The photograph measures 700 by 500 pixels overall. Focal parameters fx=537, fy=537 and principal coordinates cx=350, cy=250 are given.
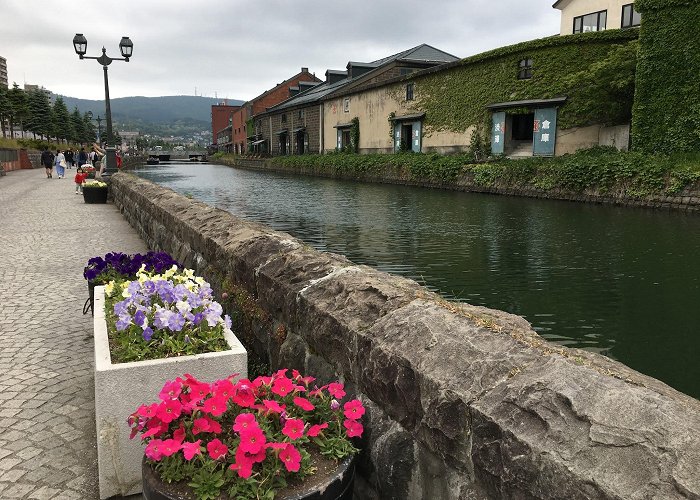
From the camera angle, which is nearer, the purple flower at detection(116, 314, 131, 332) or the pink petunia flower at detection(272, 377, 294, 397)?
the pink petunia flower at detection(272, 377, 294, 397)

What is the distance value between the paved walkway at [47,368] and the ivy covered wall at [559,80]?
22077 mm

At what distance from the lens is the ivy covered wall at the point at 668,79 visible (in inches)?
770

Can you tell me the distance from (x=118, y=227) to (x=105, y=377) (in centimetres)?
1070

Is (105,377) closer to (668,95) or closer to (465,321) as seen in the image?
(465,321)

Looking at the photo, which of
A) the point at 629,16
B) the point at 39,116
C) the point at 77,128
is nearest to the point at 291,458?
the point at 629,16

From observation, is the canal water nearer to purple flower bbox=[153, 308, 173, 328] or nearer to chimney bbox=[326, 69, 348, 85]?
purple flower bbox=[153, 308, 173, 328]

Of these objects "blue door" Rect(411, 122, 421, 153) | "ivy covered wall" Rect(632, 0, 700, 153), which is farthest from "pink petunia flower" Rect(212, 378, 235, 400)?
"blue door" Rect(411, 122, 421, 153)

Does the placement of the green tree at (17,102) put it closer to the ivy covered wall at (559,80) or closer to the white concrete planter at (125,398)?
the ivy covered wall at (559,80)

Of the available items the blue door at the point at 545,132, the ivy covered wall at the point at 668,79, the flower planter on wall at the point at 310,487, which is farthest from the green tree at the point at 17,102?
the flower planter on wall at the point at 310,487

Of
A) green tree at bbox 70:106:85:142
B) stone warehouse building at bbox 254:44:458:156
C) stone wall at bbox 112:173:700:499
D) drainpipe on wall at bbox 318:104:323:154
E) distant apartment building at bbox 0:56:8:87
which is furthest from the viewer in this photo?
distant apartment building at bbox 0:56:8:87

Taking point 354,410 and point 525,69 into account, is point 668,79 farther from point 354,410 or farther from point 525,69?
point 354,410

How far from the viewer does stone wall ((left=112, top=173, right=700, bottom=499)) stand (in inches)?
59.0

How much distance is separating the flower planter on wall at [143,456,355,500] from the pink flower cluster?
0.08m

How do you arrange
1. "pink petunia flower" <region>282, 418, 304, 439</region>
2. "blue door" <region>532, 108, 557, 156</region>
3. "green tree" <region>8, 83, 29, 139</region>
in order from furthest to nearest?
"green tree" <region>8, 83, 29, 139</region>
"blue door" <region>532, 108, 557, 156</region>
"pink petunia flower" <region>282, 418, 304, 439</region>
